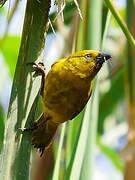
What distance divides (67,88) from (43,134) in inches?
4.9

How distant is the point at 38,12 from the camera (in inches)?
22.0

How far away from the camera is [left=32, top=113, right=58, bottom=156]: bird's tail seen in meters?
A: 0.79

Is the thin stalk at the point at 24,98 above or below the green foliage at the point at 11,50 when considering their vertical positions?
below

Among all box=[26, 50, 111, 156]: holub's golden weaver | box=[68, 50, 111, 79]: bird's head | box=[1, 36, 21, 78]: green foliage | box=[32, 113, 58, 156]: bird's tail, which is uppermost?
box=[1, 36, 21, 78]: green foliage

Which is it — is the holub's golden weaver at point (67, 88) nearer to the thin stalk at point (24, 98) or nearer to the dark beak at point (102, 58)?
the dark beak at point (102, 58)

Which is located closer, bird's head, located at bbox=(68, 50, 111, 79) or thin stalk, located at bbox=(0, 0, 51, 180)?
thin stalk, located at bbox=(0, 0, 51, 180)

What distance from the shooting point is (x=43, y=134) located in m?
0.82

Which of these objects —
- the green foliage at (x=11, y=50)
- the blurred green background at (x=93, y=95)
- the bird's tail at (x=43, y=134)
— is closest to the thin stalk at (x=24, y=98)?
the blurred green background at (x=93, y=95)

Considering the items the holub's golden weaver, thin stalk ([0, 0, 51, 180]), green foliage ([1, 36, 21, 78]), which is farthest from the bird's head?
green foliage ([1, 36, 21, 78])

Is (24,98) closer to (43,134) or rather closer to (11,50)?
(43,134)

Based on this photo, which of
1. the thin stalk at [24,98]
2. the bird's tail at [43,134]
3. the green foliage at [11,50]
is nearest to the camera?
the thin stalk at [24,98]

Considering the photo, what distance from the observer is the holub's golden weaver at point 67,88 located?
33.1 inches

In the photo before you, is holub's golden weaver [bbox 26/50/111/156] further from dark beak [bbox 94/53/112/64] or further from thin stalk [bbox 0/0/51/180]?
thin stalk [bbox 0/0/51/180]

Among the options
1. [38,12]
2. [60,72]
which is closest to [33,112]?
[38,12]
